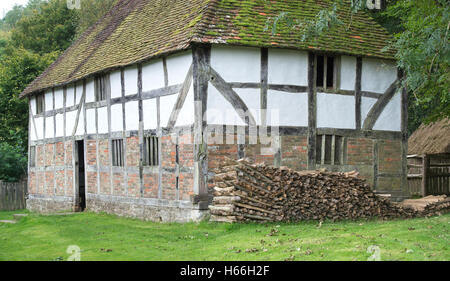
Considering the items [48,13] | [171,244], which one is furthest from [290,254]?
[48,13]

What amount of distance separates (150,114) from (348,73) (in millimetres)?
6023

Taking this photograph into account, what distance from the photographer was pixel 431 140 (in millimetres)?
25203

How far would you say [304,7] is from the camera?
17.8m

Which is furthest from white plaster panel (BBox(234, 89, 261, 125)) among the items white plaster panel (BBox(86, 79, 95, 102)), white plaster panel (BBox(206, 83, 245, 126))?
white plaster panel (BBox(86, 79, 95, 102))

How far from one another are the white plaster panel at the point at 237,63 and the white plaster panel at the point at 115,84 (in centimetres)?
475

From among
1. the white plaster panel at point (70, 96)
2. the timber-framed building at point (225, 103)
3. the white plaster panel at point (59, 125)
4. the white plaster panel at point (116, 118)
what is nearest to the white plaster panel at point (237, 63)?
the timber-framed building at point (225, 103)

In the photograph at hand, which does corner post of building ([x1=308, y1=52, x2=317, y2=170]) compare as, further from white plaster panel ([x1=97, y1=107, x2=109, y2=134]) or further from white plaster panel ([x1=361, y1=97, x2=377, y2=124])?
white plaster panel ([x1=97, y1=107, x2=109, y2=134])

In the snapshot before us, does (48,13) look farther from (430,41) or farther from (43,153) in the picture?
(430,41)

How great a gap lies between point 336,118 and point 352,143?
3.00 ft

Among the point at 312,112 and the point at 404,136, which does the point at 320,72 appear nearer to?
the point at 312,112

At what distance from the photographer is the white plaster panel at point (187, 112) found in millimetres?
15023

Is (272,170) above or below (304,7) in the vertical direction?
below

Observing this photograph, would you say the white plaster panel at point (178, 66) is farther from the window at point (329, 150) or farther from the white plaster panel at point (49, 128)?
the white plaster panel at point (49, 128)

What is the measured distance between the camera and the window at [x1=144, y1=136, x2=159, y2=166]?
1692 centimetres
